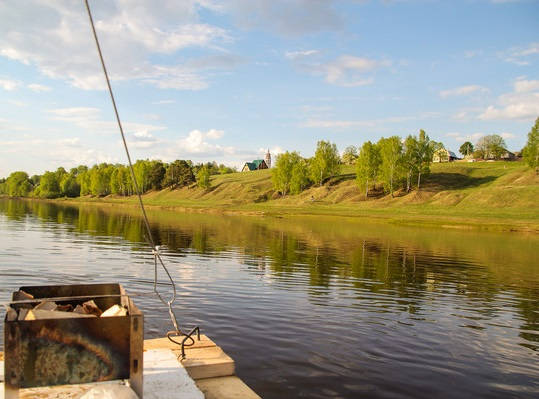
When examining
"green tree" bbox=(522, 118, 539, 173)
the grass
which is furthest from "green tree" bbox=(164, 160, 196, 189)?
"green tree" bbox=(522, 118, 539, 173)

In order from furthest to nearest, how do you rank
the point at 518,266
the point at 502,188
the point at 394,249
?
the point at 502,188 < the point at 394,249 < the point at 518,266

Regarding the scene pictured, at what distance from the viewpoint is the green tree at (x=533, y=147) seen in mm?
100812

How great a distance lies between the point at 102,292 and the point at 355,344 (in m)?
7.74

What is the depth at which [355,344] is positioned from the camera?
12.5 meters

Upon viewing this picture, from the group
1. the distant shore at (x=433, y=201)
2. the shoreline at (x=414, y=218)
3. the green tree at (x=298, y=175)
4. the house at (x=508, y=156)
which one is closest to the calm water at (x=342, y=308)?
the shoreline at (x=414, y=218)

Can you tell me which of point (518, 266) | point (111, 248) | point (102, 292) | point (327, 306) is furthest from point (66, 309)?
point (518, 266)

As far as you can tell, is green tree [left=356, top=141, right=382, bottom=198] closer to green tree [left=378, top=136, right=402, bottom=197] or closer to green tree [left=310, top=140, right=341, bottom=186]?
green tree [left=378, top=136, right=402, bottom=197]

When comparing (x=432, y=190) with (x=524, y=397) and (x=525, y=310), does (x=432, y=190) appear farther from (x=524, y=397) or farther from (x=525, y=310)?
(x=524, y=397)

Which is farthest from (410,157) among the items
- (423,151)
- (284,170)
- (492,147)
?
(492,147)

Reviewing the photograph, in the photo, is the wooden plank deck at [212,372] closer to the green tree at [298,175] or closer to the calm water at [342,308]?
the calm water at [342,308]

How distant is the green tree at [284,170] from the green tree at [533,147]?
61.0 meters

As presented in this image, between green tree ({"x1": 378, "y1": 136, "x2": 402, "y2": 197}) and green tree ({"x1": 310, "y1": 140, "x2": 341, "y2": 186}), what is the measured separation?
70.9ft

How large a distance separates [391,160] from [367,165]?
245 inches

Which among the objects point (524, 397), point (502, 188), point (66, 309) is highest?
point (502, 188)
